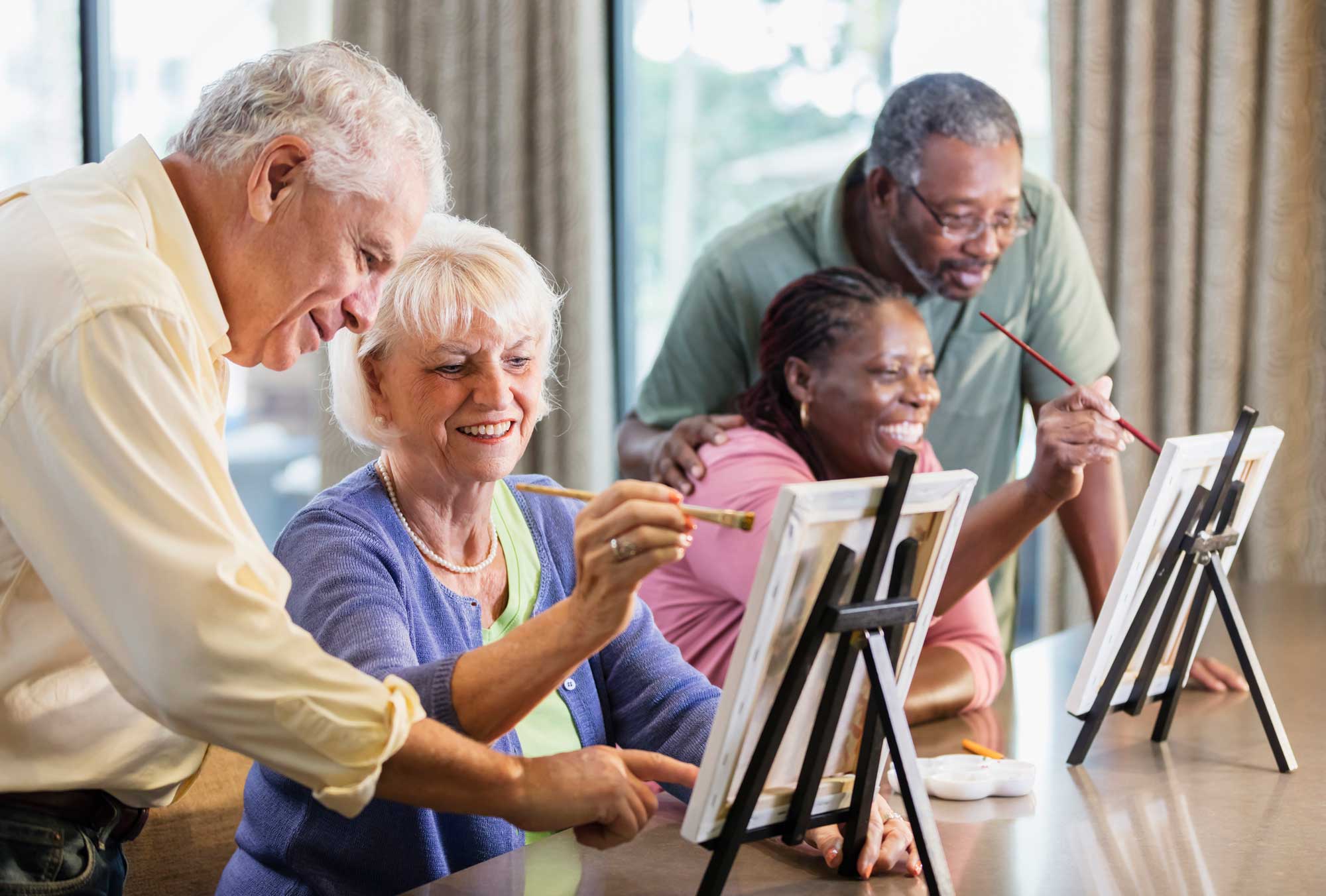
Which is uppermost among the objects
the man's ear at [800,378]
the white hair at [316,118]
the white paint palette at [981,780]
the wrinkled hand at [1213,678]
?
the white hair at [316,118]

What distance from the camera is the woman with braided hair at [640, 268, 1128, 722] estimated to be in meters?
1.85

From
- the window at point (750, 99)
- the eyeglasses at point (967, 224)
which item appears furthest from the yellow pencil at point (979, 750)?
the window at point (750, 99)

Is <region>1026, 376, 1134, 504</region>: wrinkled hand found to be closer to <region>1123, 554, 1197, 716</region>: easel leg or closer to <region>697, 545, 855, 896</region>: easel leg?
<region>1123, 554, 1197, 716</region>: easel leg

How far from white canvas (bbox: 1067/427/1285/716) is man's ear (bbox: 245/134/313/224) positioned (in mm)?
933

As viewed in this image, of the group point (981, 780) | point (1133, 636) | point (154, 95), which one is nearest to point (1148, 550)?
point (1133, 636)

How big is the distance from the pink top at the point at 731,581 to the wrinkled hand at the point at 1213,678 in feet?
0.91

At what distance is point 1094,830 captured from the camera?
1.33m

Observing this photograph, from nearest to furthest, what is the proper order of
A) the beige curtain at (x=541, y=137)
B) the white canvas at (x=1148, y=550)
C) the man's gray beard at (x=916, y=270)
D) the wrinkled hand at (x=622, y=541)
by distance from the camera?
the wrinkled hand at (x=622, y=541)
the white canvas at (x=1148, y=550)
the man's gray beard at (x=916, y=270)
the beige curtain at (x=541, y=137)

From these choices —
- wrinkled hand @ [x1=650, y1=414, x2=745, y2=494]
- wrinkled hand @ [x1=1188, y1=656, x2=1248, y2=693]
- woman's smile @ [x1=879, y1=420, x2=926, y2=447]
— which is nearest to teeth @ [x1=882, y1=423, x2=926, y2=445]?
woman's smile @ [x1=879, y1=420, x2=926, y2=447]

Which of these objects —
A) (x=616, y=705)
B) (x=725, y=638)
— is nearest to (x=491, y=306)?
(x=616, y=705)

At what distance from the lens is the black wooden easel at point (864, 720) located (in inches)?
42.3

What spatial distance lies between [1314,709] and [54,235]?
1638 millimetres

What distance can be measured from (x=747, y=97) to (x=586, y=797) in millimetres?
3477

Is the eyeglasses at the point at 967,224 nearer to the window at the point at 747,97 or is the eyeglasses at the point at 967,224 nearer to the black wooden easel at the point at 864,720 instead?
the window at the point at 747,97
